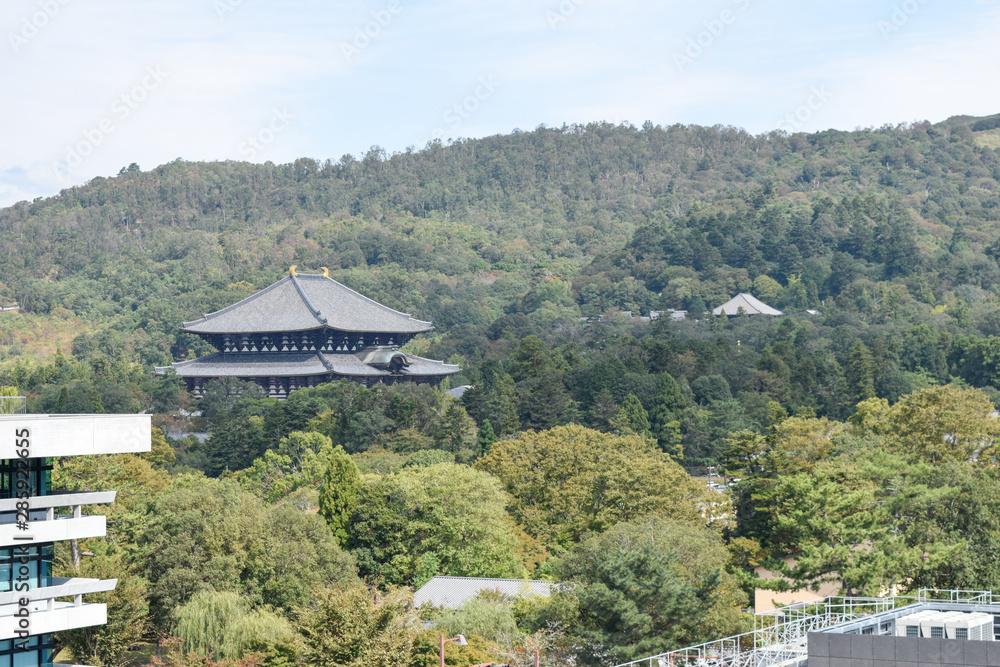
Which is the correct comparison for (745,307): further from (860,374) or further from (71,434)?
(71,434)

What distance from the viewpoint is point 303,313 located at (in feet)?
250

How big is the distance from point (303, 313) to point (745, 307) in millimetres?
44806

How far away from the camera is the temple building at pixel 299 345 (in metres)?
73.9

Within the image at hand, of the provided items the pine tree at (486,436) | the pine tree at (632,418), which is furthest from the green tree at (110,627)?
the pine tree at (632,418)

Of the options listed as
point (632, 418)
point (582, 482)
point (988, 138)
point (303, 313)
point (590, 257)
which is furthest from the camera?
point (988, 138)

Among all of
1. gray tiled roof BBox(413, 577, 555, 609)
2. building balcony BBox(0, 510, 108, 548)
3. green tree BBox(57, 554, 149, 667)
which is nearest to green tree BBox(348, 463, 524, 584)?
gray tiled roof BBox(413, 577, 555, 609)

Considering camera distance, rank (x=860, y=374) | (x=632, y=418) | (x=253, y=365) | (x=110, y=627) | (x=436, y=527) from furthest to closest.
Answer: (x=253, y=365) → (x=860, y=374) → (x=632, y=418) → (x=436, y=527) → (x=110, y=627)

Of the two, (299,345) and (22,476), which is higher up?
(299,345)

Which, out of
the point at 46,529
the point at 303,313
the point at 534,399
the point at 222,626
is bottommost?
the point at 222,626

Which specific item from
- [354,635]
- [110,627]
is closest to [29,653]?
[354,635]

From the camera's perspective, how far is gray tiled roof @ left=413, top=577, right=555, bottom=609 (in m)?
32.1

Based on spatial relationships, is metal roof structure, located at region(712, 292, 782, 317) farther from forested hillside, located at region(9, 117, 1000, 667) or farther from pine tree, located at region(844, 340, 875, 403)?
pine tree, located at region(844, 340, 875, 403)

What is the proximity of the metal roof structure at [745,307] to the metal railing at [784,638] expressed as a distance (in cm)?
7300

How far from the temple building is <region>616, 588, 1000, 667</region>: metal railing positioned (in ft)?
152
